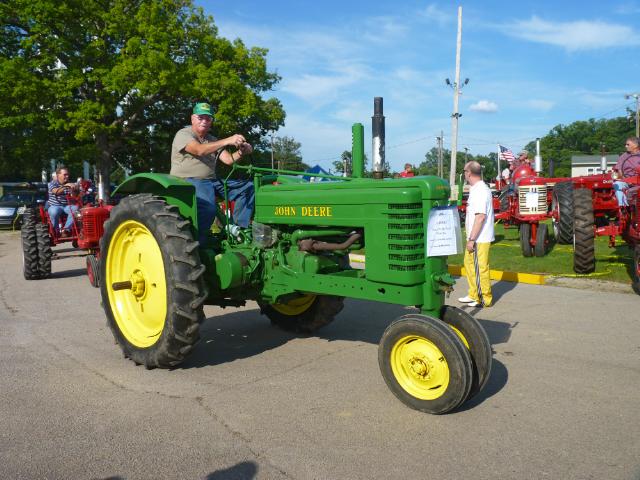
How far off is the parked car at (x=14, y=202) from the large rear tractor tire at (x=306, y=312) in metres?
19.1

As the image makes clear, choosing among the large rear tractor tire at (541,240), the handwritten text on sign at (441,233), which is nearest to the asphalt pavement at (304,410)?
the handwritten text on sign at (441,233)

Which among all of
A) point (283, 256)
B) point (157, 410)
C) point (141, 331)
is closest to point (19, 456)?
point (157, 410)

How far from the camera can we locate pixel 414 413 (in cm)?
340

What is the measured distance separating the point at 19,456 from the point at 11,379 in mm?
1386

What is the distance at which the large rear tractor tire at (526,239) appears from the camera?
10.1 metres

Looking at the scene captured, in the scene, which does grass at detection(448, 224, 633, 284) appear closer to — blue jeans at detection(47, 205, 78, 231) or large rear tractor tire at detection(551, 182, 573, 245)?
large rear tractor tire at detection(551, 182, 573, 245)

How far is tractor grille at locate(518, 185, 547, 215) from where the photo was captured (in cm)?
1020

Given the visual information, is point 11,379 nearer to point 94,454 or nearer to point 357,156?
point 94,454

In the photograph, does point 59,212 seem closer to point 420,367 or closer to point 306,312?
point 306,312

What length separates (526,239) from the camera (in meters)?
10.1

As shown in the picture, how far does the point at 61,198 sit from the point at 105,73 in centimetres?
1461

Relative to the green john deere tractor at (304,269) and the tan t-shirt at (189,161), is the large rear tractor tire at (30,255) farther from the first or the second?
the tan t-shirt at (189,161)

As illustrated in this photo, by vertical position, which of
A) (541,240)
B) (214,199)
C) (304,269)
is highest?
(214,199)

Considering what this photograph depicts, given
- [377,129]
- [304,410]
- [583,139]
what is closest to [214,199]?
[377,129]
